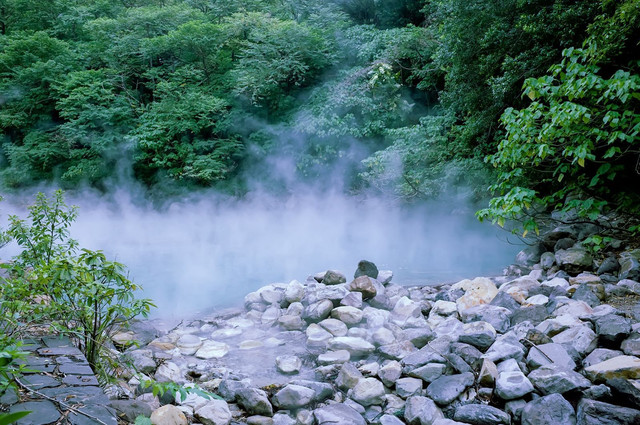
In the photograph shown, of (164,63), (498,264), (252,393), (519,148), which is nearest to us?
(252,393)

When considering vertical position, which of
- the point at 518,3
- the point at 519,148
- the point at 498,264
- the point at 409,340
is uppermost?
the point at 518,3

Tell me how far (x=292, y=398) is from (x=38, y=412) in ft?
4.68

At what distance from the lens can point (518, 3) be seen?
5605 mm

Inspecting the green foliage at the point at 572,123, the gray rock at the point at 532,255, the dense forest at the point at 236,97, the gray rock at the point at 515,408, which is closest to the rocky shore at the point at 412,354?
the gray rock at the point at 515,408

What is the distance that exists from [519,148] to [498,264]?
9.95ft

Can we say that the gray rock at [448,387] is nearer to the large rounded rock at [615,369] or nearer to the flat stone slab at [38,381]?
the large rounded rock at [615,369]

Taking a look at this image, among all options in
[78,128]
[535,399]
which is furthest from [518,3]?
[78,128]

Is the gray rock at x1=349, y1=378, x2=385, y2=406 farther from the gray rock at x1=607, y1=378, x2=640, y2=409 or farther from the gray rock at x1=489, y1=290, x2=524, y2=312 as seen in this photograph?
the gray rock at x1=489, y1=290, x2=524, y2=312

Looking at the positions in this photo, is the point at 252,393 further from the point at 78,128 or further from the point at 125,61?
the point at 125,61

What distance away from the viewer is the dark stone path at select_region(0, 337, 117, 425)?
1.58 metres

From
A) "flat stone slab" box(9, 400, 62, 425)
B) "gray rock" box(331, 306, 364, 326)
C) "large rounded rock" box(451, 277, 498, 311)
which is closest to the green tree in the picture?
"large rounded rock" box(451, 277, 498, 311)

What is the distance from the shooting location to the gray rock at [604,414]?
Answer: 215 cm

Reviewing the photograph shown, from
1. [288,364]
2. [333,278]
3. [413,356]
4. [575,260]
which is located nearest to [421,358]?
[413,356]

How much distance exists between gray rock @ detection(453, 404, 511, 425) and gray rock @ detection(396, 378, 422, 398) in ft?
1.01
